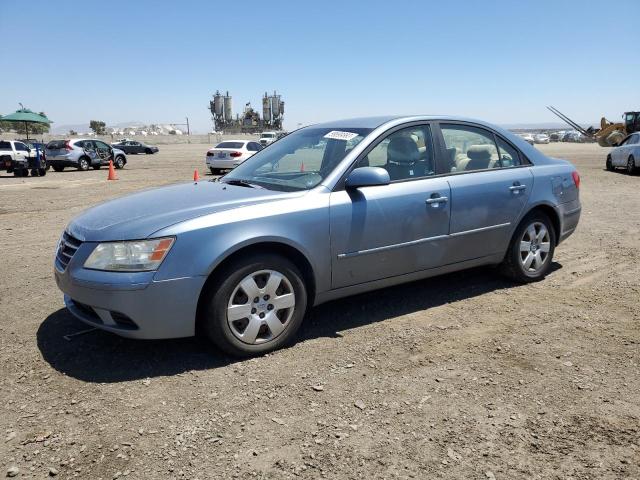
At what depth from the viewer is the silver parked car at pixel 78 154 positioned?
23.0 metres

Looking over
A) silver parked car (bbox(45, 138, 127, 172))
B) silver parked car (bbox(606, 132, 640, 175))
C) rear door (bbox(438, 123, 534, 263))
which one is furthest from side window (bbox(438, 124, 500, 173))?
silver parked car (bbox(45, 138, 127, 172))

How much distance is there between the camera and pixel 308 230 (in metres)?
3.66

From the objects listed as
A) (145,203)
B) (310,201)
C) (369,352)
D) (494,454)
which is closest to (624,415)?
(494,454)

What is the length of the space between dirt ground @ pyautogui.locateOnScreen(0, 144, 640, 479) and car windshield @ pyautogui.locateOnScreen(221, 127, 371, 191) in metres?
1.18

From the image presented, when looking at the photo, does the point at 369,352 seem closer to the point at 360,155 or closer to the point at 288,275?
the point at 288,275

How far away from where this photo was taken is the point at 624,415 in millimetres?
2865

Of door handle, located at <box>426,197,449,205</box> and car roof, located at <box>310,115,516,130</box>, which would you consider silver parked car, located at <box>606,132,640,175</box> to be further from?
door handle, located at <box>426,197,449,205</box>

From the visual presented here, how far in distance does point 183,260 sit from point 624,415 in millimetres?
2680

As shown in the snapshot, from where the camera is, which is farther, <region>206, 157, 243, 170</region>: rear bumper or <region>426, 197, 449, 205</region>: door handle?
<region>206, 157, 243, 170</region>: rear bumper

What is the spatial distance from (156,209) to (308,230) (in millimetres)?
1054

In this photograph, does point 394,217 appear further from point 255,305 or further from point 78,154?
point 78,154

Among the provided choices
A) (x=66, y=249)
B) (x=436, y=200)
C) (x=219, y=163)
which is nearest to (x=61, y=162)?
(x=219, y=163)

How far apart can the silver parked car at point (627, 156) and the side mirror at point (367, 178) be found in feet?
55.9

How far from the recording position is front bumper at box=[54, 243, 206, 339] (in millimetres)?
3188
